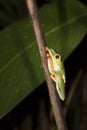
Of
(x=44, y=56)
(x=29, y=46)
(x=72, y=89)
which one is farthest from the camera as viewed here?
(x=72, y=89)

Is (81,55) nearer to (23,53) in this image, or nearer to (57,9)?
(57,9)

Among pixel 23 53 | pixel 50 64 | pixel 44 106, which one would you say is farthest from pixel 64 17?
pixel 44 106

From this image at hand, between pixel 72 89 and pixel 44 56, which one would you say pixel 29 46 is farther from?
pixel 72 89

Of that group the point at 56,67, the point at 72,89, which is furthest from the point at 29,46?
the point at 72,89

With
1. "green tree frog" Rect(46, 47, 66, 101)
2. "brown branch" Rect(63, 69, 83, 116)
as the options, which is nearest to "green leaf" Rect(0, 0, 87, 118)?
"green tree frog" Rect(46, 47, 66, 101)

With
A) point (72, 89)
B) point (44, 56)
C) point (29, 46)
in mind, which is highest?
point (44, 56)

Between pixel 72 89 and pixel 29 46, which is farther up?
pixel 29 46

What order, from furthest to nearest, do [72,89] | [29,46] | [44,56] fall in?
1. [72,89]
2. [29,46]
3. [44,56]

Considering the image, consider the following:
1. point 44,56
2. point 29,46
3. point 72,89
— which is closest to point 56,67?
point 44,56

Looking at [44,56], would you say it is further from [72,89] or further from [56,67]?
[72,89]

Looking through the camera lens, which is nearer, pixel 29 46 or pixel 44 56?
pixel 44 56
